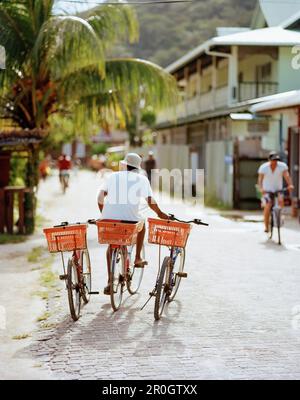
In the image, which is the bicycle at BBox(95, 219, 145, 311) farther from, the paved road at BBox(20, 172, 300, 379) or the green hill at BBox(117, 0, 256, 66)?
the green hill at BBox(117, 0, 256, 66)

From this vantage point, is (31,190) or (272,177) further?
(31,190)

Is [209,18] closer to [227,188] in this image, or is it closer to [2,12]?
[227,188]

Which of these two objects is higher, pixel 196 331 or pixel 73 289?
pixel 73 289

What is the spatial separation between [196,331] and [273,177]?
26.1ft

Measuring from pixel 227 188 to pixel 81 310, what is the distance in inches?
666

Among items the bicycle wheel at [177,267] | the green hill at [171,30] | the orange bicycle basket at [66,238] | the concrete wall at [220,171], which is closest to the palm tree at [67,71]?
A: the concrete wall at [220,171]

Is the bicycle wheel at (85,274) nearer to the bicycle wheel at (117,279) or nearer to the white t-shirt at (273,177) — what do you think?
the bicycle wheel at (117,279)

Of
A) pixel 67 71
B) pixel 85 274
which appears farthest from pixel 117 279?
pixel 67 71

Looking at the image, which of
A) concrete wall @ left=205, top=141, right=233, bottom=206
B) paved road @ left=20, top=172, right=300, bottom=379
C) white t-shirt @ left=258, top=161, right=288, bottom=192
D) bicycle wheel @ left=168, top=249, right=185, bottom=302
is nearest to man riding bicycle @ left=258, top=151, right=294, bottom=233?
white t-shirt @ left=258, top=161, right=288, bottom=192

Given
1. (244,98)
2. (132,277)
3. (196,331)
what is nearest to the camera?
(196,331)

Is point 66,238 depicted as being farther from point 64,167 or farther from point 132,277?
point 64,167

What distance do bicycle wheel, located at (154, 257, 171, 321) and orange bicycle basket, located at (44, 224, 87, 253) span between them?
2.89 ft

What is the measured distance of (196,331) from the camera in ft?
24.7

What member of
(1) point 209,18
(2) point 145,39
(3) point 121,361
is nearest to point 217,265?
(3) point 121,361
